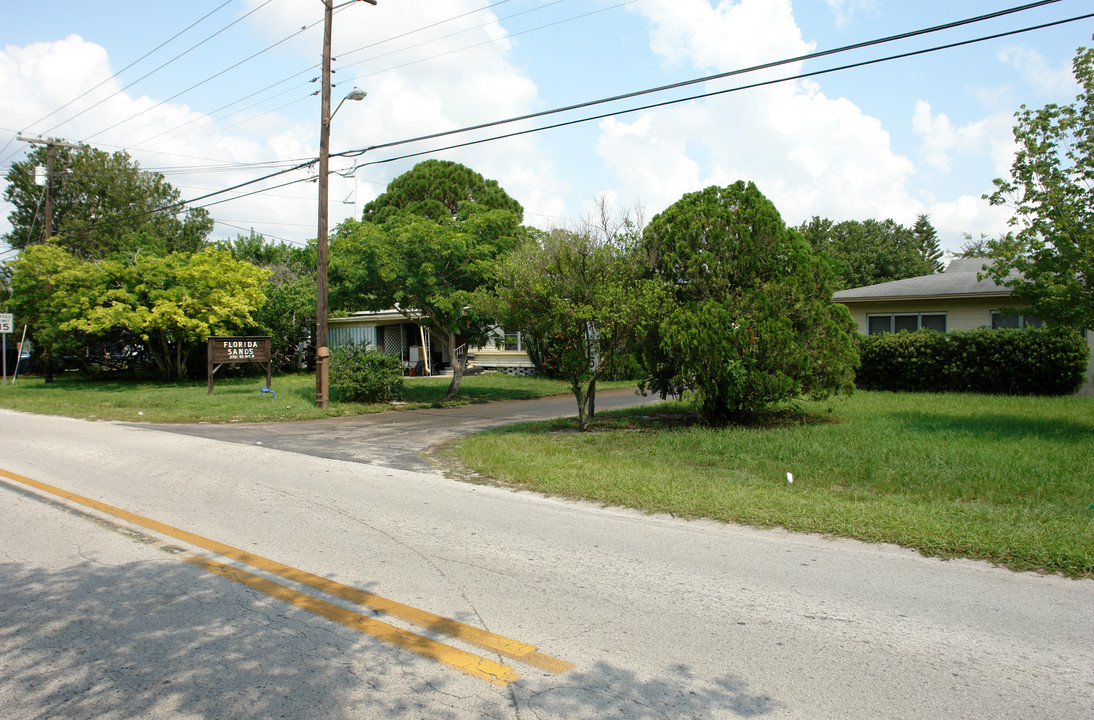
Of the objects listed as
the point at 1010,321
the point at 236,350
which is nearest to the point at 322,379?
the point at 236,350

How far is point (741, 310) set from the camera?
1269 cm

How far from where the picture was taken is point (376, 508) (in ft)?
25.2

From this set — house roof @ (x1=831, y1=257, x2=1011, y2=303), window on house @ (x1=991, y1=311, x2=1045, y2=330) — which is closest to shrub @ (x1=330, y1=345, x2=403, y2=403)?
house roof @ (x1=831, y1=257, x2=1011, y2=303)

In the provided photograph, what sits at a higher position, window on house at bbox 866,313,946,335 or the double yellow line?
window on house at bbox 866,313,946,335

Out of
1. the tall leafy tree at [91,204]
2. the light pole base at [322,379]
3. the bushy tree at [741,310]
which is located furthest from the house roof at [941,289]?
the tall leafy tree at [91,204]

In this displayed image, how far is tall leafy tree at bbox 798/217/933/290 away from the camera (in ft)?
154

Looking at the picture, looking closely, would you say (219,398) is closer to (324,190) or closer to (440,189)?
(324,190)

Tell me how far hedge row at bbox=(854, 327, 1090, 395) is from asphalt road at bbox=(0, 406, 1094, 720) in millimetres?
13892

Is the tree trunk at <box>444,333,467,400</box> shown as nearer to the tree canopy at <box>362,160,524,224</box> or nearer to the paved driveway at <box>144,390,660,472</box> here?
the paved driveway at <box>144,390,660,472</box>

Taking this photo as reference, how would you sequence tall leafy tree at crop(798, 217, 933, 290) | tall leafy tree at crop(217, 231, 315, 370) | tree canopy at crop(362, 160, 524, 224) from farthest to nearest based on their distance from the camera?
tall leafy tree at crop(798, 217, 933, 290) → tree canopy at crop(362, 160, 524, 224) → tall leafy tree at crop(217, 231, 315, 370)

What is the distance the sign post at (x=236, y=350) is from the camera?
21047 millimetres

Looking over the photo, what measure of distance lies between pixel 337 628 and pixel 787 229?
1166cm

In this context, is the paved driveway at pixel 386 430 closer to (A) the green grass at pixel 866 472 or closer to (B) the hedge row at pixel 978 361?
(A) the green grass at pixel 866 472

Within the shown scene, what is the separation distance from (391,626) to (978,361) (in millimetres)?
17750
